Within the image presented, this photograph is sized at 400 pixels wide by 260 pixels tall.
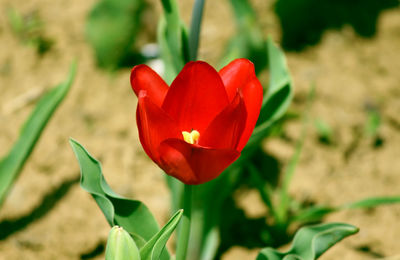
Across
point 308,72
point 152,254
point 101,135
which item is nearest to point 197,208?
point 152,254

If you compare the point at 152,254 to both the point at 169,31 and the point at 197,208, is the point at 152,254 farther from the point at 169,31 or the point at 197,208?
the point at 169,31

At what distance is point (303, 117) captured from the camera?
2.31m

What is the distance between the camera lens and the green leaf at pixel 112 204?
47.5 inches

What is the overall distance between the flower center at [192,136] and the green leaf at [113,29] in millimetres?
1402

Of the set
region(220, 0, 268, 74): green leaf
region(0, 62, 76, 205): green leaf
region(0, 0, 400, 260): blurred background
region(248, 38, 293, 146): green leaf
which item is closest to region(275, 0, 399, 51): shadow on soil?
region(0, 0, 400, 260): blurred background

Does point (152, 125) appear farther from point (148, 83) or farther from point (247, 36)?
point (247, 36)

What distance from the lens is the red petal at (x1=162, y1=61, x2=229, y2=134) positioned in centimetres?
105

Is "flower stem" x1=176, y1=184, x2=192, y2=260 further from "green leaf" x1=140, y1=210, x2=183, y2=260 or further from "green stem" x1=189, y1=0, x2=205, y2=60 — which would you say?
"green stem" x1=189, y1=0, x2=205, y2=60

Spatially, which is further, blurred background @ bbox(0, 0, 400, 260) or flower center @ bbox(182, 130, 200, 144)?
blurred background @ bbox(0, 0, 400, 260)

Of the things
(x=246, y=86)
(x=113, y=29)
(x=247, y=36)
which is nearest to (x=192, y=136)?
(x=246, y=86)

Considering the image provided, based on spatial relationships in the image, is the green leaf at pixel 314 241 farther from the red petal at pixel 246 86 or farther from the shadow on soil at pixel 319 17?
the shadow on soil at pixel 319 17

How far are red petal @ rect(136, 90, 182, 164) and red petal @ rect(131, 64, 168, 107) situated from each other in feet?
0.23

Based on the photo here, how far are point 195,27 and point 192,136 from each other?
0.53 m

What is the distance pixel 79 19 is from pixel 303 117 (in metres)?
1.27
